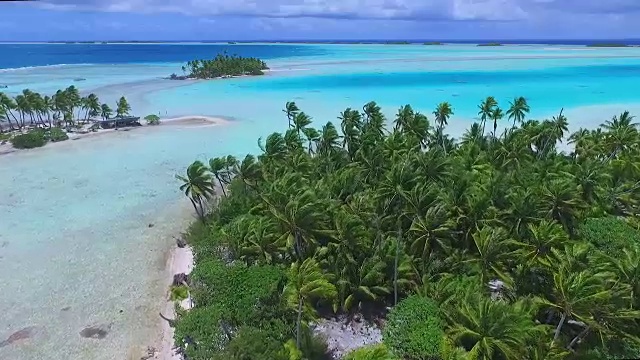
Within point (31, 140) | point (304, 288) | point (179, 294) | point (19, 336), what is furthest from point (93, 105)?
point (304, 288)

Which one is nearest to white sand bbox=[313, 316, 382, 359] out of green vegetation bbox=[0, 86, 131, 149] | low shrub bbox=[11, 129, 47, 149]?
low shrub bbox=[11, 129, 47, 149]

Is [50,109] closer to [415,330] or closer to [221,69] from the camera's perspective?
[221,69]

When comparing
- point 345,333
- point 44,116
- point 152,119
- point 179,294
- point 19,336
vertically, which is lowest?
point 19,336

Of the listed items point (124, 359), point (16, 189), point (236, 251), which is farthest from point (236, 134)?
point (124, 359)

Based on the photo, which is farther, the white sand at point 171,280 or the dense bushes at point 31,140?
the dense bushes at point 31,140

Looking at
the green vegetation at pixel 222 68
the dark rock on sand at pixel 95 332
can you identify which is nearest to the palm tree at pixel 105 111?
the dark rock on sand at pixel 95 332

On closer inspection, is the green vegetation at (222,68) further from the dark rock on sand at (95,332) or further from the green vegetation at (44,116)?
the dark rock on sand at (95,332)
